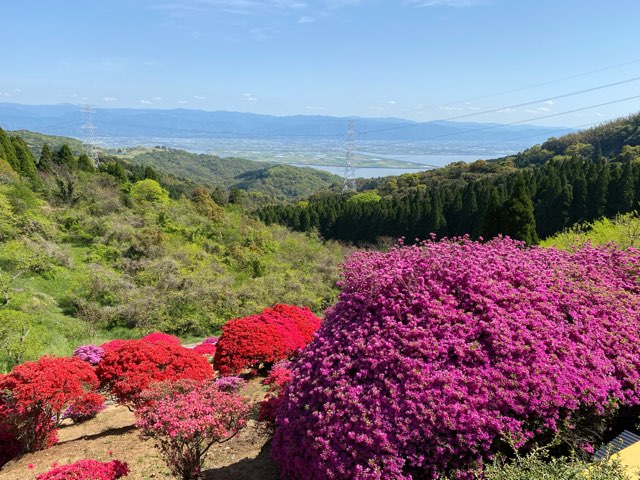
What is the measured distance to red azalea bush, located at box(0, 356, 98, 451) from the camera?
6906 mm

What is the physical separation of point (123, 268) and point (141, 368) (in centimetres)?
1704

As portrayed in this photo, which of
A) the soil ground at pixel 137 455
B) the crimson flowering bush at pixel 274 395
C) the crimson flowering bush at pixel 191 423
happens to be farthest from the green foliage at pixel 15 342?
the crimson flowering bush at pixel 191 423

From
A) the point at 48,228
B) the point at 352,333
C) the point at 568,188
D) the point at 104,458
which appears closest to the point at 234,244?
the point at 48,228

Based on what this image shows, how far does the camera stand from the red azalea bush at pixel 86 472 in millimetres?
5090

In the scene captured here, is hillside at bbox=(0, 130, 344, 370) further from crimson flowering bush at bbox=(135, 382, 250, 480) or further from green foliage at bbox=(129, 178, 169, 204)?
crimson flowering bush at bbox=(135, 382, 250, 480)

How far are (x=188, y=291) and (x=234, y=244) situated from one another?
742cm

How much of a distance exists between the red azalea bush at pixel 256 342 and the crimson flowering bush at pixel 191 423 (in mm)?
3868

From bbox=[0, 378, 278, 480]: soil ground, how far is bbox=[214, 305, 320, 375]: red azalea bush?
2.07 m

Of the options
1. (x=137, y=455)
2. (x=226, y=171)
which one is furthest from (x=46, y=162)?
(x=226, y=171)

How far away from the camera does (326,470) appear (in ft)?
14.0

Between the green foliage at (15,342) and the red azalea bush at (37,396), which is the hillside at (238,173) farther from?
the red azalea bush at (37,396)

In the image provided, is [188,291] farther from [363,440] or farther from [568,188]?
[568,188]

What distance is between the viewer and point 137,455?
7004mm

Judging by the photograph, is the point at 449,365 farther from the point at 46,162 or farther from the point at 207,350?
the point at 46,162
